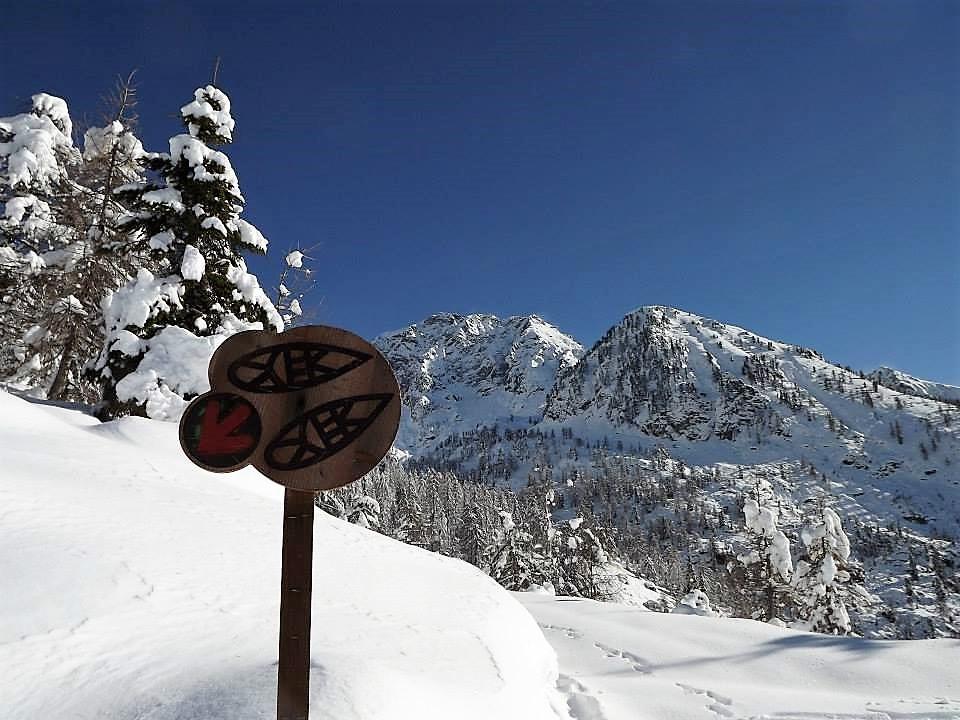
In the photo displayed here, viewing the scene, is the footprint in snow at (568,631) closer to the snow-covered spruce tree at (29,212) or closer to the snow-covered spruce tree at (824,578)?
the snow-covered spruce tree at (29,212)

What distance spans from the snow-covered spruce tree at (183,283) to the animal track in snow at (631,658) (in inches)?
299

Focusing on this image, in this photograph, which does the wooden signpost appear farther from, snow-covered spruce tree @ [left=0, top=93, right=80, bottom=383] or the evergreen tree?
the evergreen tree

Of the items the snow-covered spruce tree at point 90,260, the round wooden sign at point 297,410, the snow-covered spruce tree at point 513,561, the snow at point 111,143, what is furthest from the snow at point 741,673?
the snow-covered spruce tree at point 513,561

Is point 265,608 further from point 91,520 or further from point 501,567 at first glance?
point 501,567

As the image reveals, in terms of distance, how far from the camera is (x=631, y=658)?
6688mm

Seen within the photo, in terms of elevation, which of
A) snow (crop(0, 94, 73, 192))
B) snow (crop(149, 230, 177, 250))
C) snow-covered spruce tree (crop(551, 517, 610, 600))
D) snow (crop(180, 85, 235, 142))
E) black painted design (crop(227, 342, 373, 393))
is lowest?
snow-covered spruce tree (crop(551, 517, 610, 600))

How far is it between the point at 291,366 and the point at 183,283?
9561 mm

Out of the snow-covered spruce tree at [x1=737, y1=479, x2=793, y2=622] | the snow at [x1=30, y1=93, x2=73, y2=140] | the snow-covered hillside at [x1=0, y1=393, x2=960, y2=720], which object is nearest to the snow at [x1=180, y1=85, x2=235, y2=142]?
the snow at [x1=30, y1=93, x2=73, y2=140]

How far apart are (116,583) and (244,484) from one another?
4.50 metres

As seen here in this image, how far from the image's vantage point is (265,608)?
412 cm

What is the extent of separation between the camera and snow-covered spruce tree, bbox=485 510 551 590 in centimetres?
3106

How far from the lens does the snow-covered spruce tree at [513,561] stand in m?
31.1

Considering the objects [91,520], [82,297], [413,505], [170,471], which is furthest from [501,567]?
[413,505]

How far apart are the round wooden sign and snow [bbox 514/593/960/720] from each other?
3.82 m
